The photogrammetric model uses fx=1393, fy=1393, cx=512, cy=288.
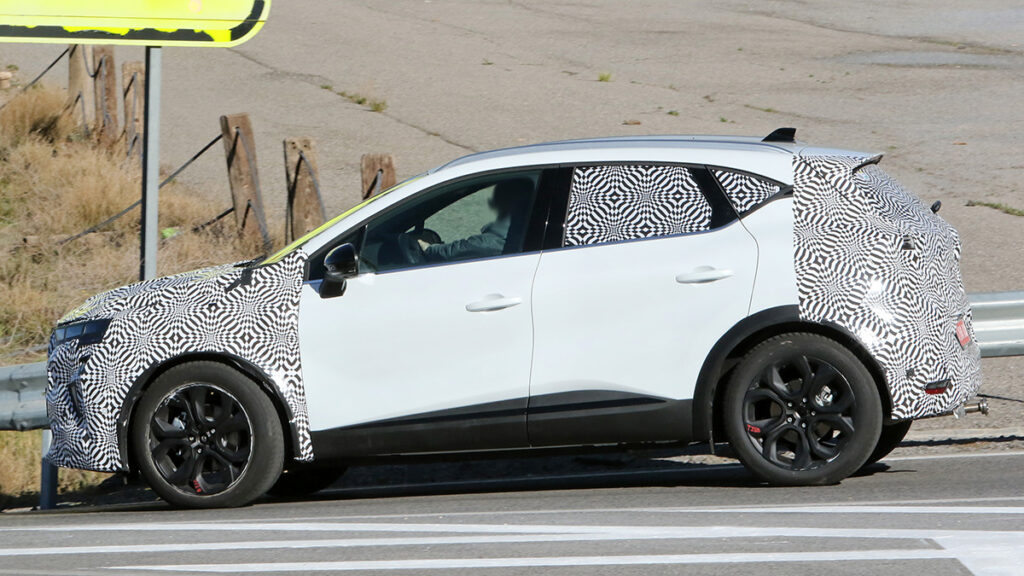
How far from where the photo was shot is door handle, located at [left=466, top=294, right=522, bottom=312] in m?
6.56

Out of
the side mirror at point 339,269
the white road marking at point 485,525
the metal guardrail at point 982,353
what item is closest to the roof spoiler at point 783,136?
the metal guardrail at point 982,353

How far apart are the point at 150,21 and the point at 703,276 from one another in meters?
4.60

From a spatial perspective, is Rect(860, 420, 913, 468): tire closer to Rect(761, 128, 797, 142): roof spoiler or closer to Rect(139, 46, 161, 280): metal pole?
Rect(761, 128, 797, 142): roof spoiler

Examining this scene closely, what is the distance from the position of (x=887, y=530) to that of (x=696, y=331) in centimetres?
130

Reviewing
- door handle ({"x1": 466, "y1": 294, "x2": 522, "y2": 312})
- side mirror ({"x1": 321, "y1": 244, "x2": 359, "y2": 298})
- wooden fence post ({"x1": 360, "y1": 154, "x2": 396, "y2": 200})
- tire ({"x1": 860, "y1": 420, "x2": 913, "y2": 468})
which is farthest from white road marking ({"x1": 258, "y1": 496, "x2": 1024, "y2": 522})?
wooden fence post ({"x1": 360, "y1": 154, "x2": 396, "y2": 200})

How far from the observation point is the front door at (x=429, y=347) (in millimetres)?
6590

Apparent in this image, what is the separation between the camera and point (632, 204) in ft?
22.0

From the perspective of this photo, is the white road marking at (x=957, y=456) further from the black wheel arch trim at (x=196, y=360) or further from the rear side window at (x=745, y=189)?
the black wheel arch trim at (x=196, y=360)

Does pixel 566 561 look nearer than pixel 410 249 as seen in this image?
Yes

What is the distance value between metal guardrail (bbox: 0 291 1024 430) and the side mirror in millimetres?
2119

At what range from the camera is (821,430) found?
6570mm

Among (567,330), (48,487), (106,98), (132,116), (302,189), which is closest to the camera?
(567,330)

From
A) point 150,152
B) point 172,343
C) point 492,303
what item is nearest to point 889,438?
point 492,303

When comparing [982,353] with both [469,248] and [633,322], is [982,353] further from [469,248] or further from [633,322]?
[469,248]
